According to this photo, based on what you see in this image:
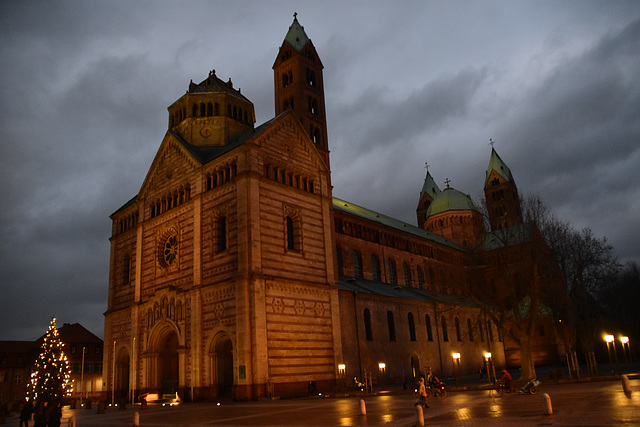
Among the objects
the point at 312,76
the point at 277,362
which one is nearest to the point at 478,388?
the point at 277,362

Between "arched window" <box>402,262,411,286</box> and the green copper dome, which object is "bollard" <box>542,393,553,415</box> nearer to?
"arched window" <box>402,262,411,286</box>

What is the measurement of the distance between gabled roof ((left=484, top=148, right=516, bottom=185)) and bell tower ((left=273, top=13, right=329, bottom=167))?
48583 mm

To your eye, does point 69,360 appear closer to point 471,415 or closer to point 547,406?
point 471,415

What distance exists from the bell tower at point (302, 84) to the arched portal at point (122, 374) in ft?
89.5

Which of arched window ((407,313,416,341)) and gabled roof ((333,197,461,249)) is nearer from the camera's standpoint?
arched window ((407,313,416,341))

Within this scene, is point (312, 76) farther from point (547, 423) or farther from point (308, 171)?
point (547, 423)

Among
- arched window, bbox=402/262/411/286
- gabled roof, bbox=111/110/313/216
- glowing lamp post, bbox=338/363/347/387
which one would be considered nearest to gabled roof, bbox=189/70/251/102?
gabled roof, bbox=111/110/313/216

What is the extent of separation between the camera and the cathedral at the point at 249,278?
34.4 meters

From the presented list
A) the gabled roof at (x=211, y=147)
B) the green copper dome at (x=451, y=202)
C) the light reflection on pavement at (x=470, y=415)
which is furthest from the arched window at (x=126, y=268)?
the green copper dome at (x=451, y=202)

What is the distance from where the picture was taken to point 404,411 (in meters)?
21.1

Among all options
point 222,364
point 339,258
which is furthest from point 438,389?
point 339,258

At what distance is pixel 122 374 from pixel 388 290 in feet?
83.4

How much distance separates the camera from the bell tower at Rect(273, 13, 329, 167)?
55.8 m

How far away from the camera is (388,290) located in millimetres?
50844
